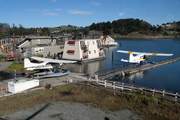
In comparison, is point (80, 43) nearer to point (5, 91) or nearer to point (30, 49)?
point (30, 49)

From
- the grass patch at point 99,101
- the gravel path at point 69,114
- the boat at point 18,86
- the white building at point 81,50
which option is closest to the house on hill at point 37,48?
the white building at point 81,50

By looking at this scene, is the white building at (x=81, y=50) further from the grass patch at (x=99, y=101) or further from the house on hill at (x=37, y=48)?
the grass patch at (x=99, y=101)

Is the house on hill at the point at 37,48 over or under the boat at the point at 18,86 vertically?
over

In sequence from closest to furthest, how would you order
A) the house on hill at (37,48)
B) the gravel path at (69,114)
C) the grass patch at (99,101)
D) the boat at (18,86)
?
the gravel path at (69,114) → the grass patch at (99,101) → the boat at (18,86) → the house on hill at (37,48)

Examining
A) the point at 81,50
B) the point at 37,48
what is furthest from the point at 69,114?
the point at 37,48

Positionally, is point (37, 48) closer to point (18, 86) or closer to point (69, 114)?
point (18, 86)

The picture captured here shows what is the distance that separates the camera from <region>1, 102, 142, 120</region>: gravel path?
11.6 metres

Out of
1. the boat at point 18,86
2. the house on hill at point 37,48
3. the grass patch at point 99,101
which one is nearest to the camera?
the grass patch at point 99,101

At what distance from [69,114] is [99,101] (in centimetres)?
313

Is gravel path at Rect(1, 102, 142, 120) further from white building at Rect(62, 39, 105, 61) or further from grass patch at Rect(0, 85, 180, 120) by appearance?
white building at Rect(62, 39, 105, 61)

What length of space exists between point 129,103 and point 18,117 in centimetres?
870

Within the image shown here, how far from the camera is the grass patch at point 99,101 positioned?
1234 centimetres

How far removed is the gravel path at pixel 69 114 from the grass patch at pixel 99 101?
0.61m

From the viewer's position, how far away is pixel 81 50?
129 ft
